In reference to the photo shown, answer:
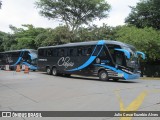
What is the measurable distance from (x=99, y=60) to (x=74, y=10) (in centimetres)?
2545

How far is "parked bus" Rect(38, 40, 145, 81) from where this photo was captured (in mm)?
19500

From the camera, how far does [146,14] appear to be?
37.8 meters

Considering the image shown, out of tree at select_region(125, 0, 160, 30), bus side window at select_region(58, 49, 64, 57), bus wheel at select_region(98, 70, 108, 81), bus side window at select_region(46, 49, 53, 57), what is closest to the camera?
bus wheel at select_region(98, 70, 108, 81)

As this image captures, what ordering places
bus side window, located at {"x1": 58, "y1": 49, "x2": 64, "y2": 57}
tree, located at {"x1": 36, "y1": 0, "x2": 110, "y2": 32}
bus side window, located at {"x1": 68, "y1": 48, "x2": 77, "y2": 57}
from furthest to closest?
tree, located at {"x1": 36, "y1": 0, "x2": 110, "y2": 32} → bus side window, located at {"x1": 58, "y1": 49, "x2": 64, "y2": 57} → bus side window, located at {"x1": 68, "y1": 48, "x2": 77, "y2": 57}

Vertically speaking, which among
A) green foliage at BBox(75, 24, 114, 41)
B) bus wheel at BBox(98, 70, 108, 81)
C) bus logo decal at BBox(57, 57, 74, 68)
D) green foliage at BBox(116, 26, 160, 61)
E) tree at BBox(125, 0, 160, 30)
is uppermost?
tree at BBox(125, 0, 160, 30)

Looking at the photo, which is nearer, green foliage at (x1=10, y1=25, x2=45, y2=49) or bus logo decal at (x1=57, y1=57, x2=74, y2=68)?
bus logo decal at (x1=57, y1=57, x2=74, y2=68)

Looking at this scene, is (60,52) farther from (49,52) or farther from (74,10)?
(74,10)

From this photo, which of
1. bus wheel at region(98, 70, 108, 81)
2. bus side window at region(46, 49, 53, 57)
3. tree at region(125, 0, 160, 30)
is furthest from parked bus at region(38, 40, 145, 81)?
tree at region(125, 0, 160, 30)

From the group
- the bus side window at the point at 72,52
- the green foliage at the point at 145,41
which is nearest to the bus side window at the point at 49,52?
the bus side window at the point at 72,52

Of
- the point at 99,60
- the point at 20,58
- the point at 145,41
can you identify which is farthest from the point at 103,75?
the point at 20,58

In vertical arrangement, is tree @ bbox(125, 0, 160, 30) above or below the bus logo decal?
above

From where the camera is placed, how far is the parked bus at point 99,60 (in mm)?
19500

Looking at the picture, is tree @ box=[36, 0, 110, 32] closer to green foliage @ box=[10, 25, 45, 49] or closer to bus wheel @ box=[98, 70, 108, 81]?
green foliage @ box=[10, 25, 45, 49]

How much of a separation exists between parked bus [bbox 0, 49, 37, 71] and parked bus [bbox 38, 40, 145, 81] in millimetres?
9964
